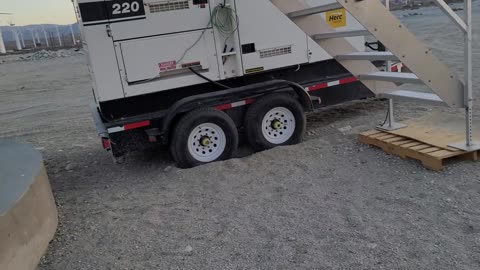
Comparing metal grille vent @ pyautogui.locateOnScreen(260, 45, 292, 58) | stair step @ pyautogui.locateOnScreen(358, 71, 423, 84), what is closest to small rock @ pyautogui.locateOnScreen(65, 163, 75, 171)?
metal grille vent @ pyautogui.locateOnScreen(260, 45, 292, 58)

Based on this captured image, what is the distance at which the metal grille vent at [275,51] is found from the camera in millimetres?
6922

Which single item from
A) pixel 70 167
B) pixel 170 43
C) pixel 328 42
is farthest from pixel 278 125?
pixel 70 167

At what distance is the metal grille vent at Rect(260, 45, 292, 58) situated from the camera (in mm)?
6922

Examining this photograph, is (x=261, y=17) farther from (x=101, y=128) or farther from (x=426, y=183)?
(x=426, y=183)

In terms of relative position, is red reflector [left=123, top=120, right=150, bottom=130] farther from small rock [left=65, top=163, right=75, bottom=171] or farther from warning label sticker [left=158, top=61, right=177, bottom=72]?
small rock [left=65, top=163, right=75, bottom=171]

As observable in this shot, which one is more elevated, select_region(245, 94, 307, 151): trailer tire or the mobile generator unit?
the mobile generator unit

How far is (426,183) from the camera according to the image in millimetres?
4945

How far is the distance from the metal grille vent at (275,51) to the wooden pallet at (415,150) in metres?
1.70

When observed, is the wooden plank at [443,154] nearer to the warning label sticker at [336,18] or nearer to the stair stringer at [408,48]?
the stair stringer at [408,48]

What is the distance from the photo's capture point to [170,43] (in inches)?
249

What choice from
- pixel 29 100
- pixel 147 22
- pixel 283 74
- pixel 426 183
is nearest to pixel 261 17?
pixel 283 74

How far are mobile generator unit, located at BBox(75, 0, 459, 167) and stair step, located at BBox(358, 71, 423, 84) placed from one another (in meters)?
0.01

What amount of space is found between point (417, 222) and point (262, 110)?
3014mm

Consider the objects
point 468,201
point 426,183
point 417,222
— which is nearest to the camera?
point 417,222
